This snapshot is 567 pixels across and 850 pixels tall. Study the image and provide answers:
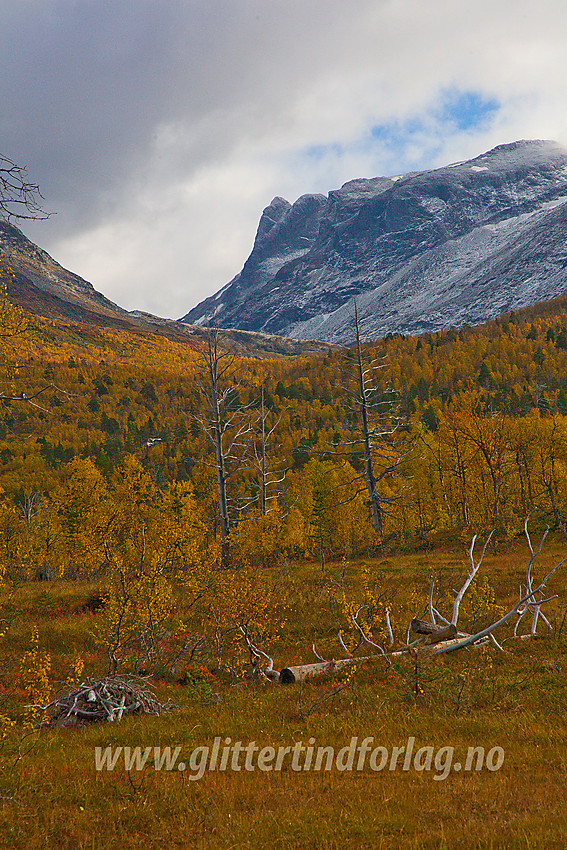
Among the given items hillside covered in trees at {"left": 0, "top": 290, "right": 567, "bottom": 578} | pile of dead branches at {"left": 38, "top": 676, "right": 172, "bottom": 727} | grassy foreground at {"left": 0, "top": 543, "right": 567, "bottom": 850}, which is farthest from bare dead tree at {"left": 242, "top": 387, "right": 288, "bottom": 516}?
grassy foreground at {"left": 0, "top": 543, "right": 567, "bottom": 850}

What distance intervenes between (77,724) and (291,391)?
446 feet

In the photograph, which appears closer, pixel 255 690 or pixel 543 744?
pixel 543 744

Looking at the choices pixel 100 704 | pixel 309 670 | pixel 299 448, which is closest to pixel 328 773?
pixel 309 670

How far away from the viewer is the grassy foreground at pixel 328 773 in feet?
17.1

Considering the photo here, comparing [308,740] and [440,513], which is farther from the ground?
[308,740]

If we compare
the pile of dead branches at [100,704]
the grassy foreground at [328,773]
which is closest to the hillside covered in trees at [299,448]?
the grassy foreground at [328,773]

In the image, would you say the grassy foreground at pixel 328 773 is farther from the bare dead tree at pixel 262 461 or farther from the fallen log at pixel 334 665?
the bare dead tree at pixel 262 461

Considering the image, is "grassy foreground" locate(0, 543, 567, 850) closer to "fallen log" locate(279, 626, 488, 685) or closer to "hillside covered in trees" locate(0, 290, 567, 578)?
"fallen log" locate(279, 626, 488, 685)

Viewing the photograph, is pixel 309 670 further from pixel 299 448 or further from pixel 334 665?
pixel 299 448

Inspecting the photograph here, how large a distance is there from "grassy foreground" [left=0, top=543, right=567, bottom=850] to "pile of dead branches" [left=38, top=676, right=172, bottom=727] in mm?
454

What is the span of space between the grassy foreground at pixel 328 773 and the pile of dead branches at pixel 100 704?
1.49 ft

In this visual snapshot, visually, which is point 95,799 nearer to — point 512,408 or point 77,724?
point 77,724

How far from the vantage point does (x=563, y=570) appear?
23.3 meters

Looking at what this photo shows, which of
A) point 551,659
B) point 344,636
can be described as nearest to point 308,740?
point 551,659
